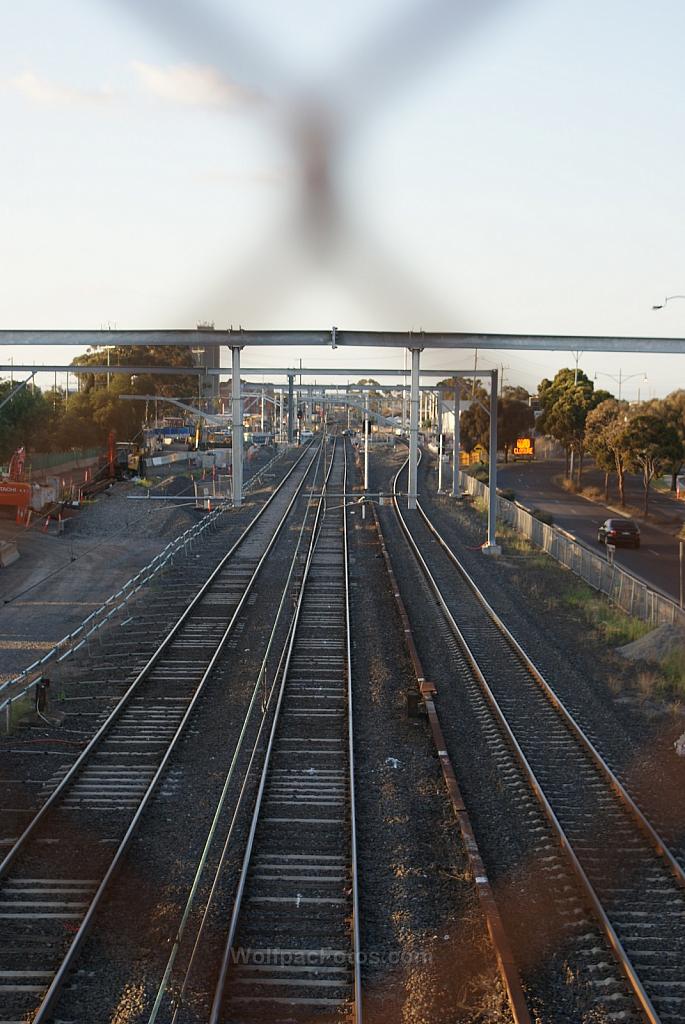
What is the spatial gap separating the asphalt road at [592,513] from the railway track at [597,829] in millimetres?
13095

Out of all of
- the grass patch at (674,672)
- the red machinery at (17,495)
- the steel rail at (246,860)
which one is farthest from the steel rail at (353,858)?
the red machinery at (17,495)

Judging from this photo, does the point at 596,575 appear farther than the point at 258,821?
Yes

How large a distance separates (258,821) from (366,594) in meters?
16.6

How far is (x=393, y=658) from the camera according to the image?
21297mm

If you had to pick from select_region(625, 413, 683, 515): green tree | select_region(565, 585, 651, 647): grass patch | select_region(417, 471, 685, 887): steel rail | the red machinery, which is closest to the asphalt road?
select_region(565, 585, 651, 647): grass patch

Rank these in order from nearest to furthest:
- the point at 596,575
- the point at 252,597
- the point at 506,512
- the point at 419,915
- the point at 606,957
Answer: the point at 606,957, the point at 419,915, the point at 252,597, the point at 596,575, the point at 506,512

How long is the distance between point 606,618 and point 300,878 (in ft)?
53.8

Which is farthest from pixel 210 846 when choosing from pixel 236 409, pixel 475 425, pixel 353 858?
pixel 475 425

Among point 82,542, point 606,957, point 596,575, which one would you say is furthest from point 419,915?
point 82,542

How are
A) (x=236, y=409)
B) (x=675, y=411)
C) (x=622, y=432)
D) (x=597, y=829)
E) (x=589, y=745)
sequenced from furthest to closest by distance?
(x=675, y=411) → (x=622, y=432) → (x=236, y=409) → (x=589, y=745) → (x=597, y=829)

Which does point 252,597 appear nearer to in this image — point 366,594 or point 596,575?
point 366,594

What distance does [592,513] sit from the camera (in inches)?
2228

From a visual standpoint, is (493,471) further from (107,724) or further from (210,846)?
(210,846)

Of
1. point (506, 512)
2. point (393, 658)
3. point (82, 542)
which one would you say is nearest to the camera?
point (393, 658)
